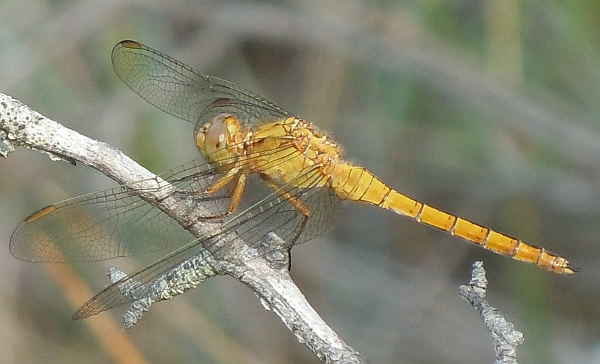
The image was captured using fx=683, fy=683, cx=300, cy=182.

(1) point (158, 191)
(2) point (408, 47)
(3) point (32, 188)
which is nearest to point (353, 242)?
(2) point (408, 47)

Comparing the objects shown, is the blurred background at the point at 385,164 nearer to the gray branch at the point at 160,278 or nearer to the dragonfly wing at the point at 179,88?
the dragonfly wing at the point at 179,88

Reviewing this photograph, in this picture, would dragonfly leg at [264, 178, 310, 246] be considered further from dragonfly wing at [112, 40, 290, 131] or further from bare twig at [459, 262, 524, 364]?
bare twig at [459, 262, 524, 364]

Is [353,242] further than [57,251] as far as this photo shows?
Yes

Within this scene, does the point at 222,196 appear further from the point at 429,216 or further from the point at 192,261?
the point at 429,216

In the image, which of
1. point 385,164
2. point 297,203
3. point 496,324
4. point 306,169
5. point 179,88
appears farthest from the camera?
Answer: point 385,164

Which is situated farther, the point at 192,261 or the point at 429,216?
the point at 429,216

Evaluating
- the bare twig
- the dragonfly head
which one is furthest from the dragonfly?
the bare twig

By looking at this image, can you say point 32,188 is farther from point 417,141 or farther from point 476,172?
point 476,172

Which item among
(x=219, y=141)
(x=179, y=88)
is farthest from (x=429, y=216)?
(x=179, y=88)
